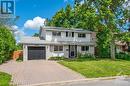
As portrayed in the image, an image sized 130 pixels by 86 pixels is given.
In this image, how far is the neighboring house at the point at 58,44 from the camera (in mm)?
37469

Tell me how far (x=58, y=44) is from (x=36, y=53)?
389 centimetres

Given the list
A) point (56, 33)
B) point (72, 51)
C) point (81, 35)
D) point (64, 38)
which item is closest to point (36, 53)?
point (56, 33)

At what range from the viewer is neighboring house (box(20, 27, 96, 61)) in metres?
37.5

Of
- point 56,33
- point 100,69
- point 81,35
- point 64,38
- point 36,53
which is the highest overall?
point 56,33

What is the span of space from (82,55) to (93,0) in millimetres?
9576

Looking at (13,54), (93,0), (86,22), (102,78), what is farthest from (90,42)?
(102,78)

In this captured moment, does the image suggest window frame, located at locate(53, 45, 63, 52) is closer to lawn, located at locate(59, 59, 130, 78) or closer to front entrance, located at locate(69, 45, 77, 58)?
front entrance, located at locate(69, 45, 77, 58)

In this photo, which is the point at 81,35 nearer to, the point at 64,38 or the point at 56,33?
the point at 64,38

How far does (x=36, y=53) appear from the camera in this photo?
124 feet

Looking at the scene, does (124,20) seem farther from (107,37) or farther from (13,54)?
(13,54)

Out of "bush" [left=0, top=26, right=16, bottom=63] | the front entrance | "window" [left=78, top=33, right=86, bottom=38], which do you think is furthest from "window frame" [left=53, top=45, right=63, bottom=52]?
"bush" [left=0, top=26, right=16, bottom=63]

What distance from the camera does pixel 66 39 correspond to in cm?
4088

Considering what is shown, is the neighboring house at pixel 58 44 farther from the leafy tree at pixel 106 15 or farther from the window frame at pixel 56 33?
the leafy tree at pixel 106 15

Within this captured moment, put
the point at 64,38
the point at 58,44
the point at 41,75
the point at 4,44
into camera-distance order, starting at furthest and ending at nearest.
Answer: the point at 64,38
the point at 58,44
the point at 4,44
the point at 41,75
